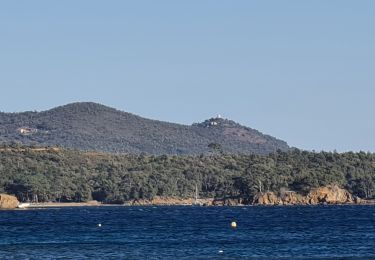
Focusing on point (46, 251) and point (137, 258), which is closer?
point (137, 258)

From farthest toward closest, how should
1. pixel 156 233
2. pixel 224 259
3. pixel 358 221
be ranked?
pixel 358 221 → pixel 156 233 → pixel 224 259

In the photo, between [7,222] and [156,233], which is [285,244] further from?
[7,222]

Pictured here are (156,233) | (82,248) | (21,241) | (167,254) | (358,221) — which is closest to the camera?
(167,254)

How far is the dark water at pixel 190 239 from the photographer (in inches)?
3319

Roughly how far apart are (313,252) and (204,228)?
1584 inches

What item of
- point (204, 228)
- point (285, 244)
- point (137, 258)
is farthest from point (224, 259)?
point (204, 228)

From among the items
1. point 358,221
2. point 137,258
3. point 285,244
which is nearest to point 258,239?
point 285,244

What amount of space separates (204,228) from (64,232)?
652 inches

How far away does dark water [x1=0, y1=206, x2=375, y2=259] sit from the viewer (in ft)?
277

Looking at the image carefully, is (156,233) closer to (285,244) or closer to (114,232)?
(114,232)

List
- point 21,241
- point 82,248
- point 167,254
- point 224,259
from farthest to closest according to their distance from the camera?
point 21,241, point 82,248, point 167,254, point 224,259

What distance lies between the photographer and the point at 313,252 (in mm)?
85000

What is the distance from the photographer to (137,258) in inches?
3172

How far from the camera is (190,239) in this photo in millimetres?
102875
